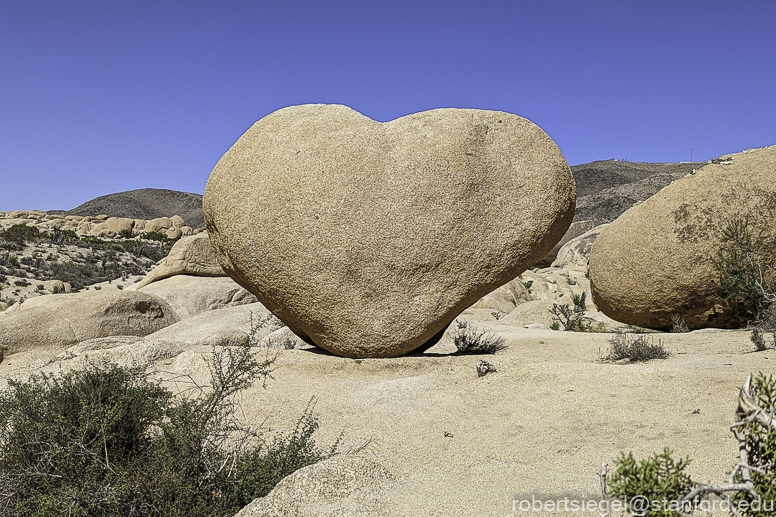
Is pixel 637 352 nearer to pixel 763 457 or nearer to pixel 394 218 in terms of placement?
pixel 394 218

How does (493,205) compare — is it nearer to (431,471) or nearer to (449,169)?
(449,169)

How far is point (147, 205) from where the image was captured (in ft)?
259

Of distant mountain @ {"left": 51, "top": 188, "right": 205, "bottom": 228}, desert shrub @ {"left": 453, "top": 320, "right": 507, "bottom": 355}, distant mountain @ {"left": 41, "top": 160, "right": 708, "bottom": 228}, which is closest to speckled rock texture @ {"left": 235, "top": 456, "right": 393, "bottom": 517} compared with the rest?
desert shrub @ {"left": 453, "top": 320, "right": 507, "bottom": 355}

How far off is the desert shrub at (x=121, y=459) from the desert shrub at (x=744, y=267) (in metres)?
5.88

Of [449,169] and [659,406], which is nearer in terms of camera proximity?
[659,406]

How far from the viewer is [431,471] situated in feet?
12.2

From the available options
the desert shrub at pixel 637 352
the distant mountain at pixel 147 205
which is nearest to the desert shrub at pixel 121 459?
the desert shrub at pixel 637 352

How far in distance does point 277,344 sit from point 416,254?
2.98 m

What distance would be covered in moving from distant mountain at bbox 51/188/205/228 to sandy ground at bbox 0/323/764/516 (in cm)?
6715

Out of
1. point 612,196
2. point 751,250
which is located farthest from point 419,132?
point 612,196

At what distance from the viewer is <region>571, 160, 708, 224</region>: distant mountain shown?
38.7 metres

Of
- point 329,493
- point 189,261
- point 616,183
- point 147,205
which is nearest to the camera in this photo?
point 329,493

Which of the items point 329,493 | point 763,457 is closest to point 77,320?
point 329,493

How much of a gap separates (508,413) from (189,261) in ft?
33.2
